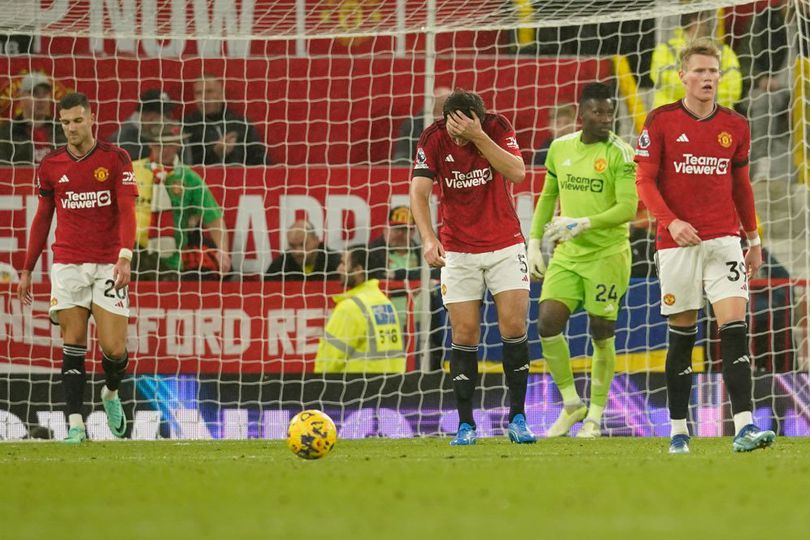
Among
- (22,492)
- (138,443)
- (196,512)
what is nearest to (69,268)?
(138,443)

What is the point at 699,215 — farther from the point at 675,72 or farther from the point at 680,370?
the point at 675,72

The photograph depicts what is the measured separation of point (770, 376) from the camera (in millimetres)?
9492

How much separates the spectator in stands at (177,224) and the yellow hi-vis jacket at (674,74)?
152 inches

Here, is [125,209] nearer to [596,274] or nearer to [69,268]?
[69,268]

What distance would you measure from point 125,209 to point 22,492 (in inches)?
149

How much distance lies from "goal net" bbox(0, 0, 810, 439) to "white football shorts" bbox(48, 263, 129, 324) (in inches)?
59.7

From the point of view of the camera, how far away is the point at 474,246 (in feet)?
24.7

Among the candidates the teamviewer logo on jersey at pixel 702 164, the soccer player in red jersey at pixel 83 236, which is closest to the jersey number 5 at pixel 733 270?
the teamviewer logo on jersey at pixel 702 164

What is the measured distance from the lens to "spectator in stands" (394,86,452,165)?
11094 millimetres

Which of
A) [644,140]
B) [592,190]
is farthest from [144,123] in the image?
[644,140]

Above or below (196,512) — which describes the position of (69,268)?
above

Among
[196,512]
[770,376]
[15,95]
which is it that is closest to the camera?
[196,512]

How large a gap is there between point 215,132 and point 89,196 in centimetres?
308

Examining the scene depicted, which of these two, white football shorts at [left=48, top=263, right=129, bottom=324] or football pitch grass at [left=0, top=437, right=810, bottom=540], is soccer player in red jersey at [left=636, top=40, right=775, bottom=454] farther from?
white football shorts at [left=48, top=263, right=129, bottom=324]
